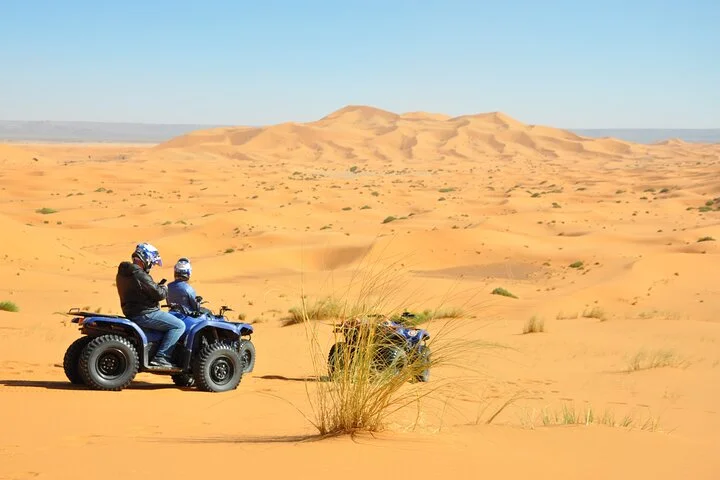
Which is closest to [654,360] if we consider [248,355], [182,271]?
[248,355]

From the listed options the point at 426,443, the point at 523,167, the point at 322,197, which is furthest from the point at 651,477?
the point at 523,167

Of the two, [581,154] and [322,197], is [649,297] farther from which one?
[581,154]

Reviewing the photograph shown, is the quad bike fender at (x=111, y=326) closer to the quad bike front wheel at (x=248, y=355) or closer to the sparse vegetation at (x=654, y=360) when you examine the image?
the quad bike front wheel at (x=248, y=355)

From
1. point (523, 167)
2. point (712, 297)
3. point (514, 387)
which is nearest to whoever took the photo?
point (514, 387)

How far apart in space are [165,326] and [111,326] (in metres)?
0.55

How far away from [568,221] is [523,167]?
60.1 metres

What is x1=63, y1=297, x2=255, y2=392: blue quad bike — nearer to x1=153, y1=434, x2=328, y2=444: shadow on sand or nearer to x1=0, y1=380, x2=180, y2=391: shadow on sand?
x1=0, y1=380, x2=180, y2=391: shadow on sand

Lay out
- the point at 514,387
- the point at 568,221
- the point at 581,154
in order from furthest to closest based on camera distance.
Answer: the point at 581,154, the point at 568,221, the point at 514,387

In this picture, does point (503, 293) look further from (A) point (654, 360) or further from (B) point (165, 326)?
(B) point (165, 326)

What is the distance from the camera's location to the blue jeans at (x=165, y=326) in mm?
8906

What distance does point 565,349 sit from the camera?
14727 mm

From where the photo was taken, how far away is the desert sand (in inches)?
226

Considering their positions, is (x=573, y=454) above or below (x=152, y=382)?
above

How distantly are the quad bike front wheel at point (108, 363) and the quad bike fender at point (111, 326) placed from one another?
10cm
